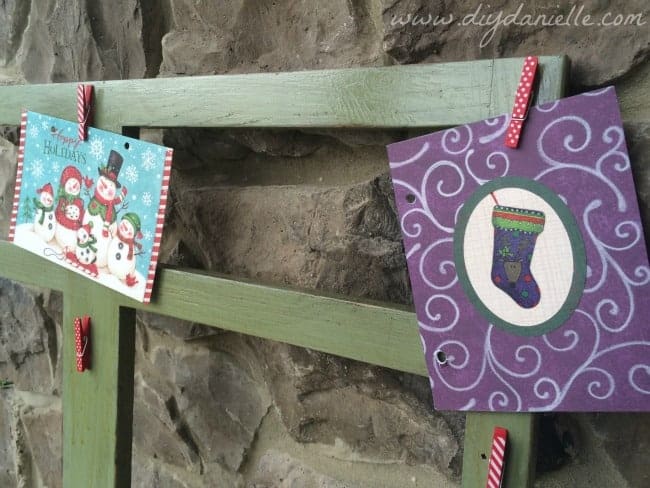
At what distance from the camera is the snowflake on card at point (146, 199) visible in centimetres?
70

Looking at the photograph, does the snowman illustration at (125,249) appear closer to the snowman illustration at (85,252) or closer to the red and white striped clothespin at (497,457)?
the snowman illustration at (85,252)

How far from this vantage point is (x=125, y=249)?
73 centimetres

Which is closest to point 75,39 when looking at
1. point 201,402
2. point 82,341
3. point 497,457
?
point 82,341

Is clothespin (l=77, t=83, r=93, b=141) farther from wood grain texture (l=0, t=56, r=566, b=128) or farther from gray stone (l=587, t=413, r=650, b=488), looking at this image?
gray stone (l=587, t=413, r=650, b=488)

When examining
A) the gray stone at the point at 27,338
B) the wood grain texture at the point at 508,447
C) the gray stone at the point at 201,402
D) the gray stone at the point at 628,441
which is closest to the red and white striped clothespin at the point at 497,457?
the wood grain texture at the point at 508,447

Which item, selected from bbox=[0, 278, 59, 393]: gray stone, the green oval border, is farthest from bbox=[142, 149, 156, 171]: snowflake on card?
bbox=[0, 278, 59, 393]: gray stone

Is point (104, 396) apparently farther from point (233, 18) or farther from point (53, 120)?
point (233, 18)

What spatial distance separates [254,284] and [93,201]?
25 cm

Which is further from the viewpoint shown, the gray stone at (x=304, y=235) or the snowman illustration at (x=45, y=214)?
the snowman illustration at (x=45, y=214)

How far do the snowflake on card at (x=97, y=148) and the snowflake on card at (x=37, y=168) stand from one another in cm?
10

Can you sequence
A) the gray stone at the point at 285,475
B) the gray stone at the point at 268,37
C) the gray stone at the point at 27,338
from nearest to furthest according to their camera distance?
the gray stone at the point at 268,37 < the gray stone at the point at 285,475 < the gray stone at the point at 27,338

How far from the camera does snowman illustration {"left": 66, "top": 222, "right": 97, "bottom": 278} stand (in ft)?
2.49

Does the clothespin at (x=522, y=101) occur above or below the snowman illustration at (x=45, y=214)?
above

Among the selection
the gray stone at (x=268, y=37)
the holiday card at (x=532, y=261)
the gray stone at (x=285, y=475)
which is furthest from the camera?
the gray stone at (x=285, y=475)
